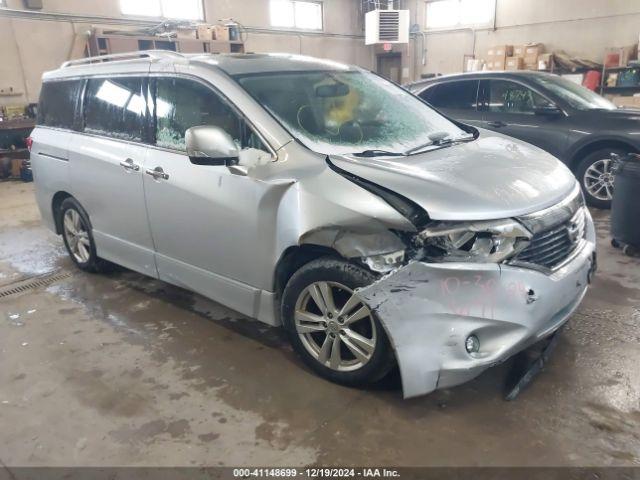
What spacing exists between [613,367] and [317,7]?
512 inches

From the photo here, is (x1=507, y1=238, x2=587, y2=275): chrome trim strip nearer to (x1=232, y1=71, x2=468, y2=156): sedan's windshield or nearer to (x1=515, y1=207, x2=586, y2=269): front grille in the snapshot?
(x1=515, y1=207, x2=586, y2=269): front grille

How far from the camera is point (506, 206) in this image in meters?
2.09

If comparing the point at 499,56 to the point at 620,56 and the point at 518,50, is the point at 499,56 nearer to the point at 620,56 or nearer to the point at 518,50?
the point at 518,50

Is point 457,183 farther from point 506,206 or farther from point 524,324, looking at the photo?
point 524,324

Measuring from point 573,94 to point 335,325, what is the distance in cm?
469

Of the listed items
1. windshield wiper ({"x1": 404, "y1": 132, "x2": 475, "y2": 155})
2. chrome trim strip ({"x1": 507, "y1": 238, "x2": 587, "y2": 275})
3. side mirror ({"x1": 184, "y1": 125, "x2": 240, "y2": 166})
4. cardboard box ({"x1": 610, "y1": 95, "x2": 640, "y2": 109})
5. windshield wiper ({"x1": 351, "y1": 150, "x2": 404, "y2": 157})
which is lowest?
cardboard box ({"x1": 610, "y1": 95, "x2": 640, "y2": 109})

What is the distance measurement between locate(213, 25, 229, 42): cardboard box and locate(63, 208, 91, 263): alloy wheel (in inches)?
311

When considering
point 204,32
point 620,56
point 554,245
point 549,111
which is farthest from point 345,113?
point 620,56

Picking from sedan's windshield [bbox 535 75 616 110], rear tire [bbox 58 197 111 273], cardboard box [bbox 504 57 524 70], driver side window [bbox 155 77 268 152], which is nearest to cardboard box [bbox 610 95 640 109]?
cardboard box [bbox 504 57 524 70]

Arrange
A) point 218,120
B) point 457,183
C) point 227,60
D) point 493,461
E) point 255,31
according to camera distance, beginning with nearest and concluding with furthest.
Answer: point 493,461 → point 457,183 → point 218,120 → point 227,60 → point 255,31

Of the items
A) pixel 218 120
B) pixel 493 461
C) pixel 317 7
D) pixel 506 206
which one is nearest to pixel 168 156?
pixel 218 120

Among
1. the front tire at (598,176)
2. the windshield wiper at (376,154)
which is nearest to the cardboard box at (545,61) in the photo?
the front tire at (598,176)

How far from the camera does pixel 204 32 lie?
1061 centimetres

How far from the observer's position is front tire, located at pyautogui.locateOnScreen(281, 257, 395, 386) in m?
2.24
